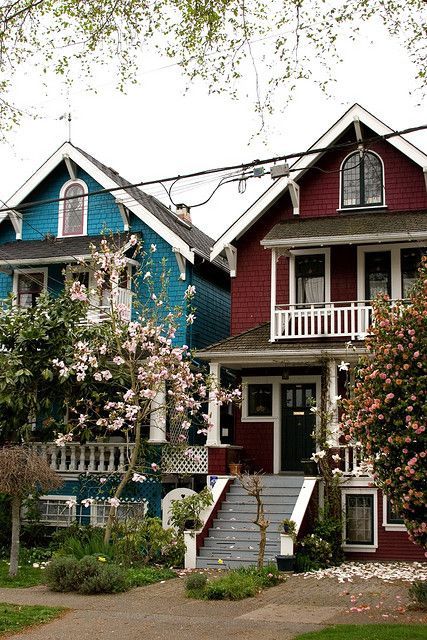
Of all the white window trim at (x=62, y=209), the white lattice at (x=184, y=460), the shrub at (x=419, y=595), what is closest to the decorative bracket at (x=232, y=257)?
the white window trim at (x=62, y=209)

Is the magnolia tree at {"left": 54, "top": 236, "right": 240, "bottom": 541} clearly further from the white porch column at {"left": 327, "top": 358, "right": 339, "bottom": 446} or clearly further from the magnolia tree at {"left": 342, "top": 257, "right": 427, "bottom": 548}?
the magnolia tree at {"left": 342, "top": 257, "right": 427, "bottom": 548}

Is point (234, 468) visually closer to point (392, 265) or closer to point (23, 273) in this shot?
point (392, 265)

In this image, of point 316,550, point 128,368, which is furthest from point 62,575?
point 128,368

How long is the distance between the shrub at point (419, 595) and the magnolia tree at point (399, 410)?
86 centimetres

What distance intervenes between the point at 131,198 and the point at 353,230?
270 inches

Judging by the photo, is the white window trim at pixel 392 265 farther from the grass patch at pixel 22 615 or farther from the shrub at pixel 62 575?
the grass patch at pixel 22 615

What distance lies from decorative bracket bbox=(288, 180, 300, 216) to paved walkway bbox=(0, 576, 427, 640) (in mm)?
11068

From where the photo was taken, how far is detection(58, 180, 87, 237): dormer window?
90.2 feet

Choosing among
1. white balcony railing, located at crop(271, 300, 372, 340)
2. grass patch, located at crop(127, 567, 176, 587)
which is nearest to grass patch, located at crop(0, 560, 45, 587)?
grass patch, located at crop(127, 567, 176, 587)

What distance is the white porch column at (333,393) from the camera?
71.2ft

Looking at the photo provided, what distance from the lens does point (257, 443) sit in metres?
24.7

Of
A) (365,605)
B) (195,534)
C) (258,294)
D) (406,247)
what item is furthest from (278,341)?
(365,605)

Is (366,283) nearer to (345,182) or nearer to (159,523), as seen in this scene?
(345,182)

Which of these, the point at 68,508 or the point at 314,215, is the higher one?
the point at 314,215
